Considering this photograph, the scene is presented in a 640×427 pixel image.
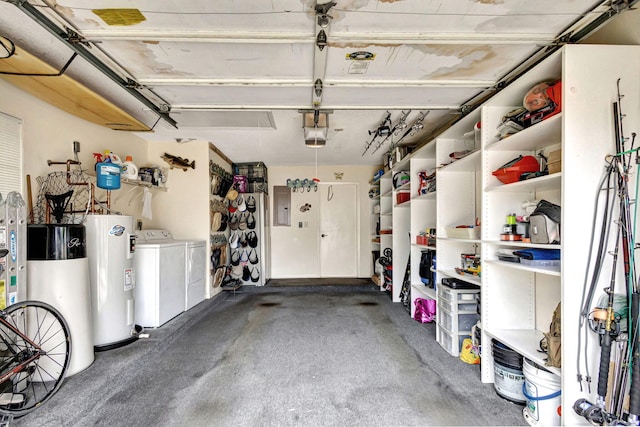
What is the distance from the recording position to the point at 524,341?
1.90 meters

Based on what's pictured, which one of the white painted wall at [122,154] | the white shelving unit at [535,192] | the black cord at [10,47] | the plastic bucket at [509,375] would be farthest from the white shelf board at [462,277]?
the black cord at [10,47]

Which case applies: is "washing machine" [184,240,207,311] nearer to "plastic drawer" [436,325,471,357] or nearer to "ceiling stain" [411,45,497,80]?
"plastic drawer" [436,325,471,357]

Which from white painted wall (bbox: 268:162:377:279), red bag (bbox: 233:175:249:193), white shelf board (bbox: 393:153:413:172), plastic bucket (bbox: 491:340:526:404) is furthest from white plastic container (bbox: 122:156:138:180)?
plastic bucket (bbox: 491:340:526:404)

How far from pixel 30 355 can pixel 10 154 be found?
4.94ft

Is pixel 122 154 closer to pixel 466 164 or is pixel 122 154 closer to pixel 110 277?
pixel 110 277

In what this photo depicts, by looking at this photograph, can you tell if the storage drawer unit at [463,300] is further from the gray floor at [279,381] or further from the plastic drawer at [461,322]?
the gray floor at [279,381]

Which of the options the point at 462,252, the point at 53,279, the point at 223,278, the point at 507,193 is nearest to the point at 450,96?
the point at 507,193

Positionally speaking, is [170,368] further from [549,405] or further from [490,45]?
[490,45]

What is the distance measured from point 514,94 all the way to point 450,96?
0.61 m

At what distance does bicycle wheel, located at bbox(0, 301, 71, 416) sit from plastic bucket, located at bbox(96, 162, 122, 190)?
4.04 feet

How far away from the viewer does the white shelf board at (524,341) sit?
166 centimetres

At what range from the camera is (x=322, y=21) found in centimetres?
146

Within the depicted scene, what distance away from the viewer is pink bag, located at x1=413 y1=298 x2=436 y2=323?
338 cm

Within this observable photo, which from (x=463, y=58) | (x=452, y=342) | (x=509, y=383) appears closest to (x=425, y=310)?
(x=452, y=342)
